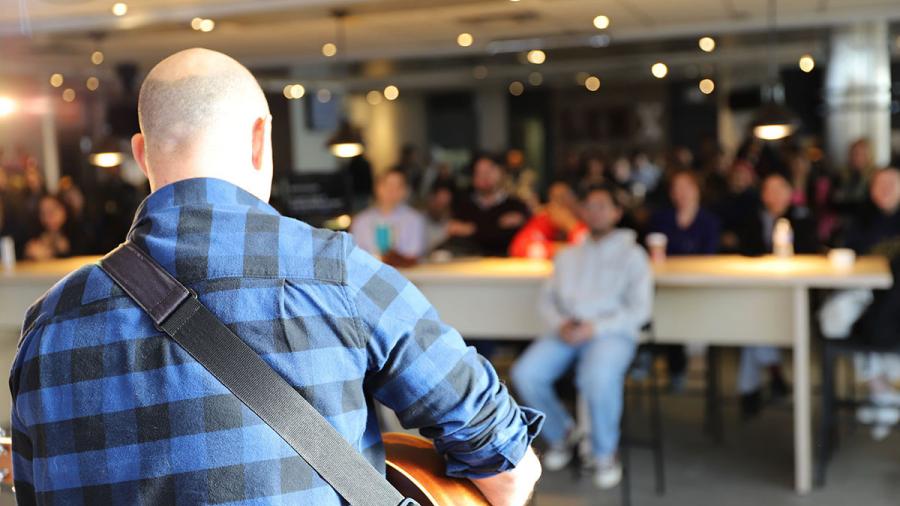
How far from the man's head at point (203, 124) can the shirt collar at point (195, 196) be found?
0.02 metres

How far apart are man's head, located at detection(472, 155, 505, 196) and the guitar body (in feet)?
18.5

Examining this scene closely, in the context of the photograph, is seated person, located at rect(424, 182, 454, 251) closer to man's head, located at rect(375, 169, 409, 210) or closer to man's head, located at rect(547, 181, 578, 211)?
man's head, located at rect(547, 181, 578, 211)

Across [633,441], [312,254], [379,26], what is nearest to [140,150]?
[312,254]

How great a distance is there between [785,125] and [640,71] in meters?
4.57

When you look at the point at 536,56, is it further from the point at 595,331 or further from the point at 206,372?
the point at 206,372

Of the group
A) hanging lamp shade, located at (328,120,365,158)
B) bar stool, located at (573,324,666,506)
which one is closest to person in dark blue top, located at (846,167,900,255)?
bar stool, located at (573,324,666,506)

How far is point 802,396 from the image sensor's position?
4.32 m

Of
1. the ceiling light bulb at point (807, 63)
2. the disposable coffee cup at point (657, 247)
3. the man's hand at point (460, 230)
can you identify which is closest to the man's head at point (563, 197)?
the man's hand at point (460, 230)

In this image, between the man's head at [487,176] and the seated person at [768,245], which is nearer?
the seated person at [768,245]

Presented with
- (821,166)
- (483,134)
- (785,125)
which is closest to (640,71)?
(821,166)

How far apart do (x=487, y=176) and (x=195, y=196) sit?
19.1 ft

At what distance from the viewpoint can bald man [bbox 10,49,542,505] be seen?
1089 mm

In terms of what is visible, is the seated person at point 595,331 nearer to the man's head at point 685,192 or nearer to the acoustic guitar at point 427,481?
the man's head at point 685,192

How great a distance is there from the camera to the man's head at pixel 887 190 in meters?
5.15
